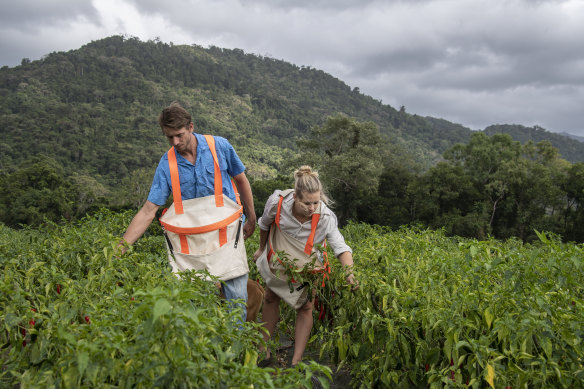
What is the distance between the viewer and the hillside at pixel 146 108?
265ft

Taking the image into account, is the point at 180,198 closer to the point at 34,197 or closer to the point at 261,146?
the point at 34,197

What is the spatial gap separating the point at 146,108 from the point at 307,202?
118 meters

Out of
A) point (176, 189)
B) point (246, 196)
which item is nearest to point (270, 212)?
point (246, 196)

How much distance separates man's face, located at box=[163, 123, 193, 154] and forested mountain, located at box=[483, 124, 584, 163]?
129873mm

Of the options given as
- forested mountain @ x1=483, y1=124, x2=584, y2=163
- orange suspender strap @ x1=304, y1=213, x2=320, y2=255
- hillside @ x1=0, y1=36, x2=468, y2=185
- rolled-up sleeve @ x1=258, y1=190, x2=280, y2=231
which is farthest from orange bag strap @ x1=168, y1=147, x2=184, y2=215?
forested mountain @ x1=483, y1=124, x2=584, y2=163

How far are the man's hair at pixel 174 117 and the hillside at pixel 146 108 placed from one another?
60868mm

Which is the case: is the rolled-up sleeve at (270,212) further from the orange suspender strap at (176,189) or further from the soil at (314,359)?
the soil at (314,359)

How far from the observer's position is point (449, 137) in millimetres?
147250

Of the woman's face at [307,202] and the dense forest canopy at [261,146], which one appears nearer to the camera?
the woman's face at [307,202]

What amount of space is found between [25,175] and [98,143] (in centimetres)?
4347

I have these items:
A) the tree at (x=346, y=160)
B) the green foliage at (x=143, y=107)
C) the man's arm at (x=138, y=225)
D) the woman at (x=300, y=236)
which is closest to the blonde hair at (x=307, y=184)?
the woman at (x=300, y=236)

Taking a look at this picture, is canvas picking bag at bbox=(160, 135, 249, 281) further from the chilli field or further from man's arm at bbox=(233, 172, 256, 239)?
man's arm at bbox=(233, 172, 256, 239)

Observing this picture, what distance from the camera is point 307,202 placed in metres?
3.02

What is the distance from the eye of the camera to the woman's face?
298cm
